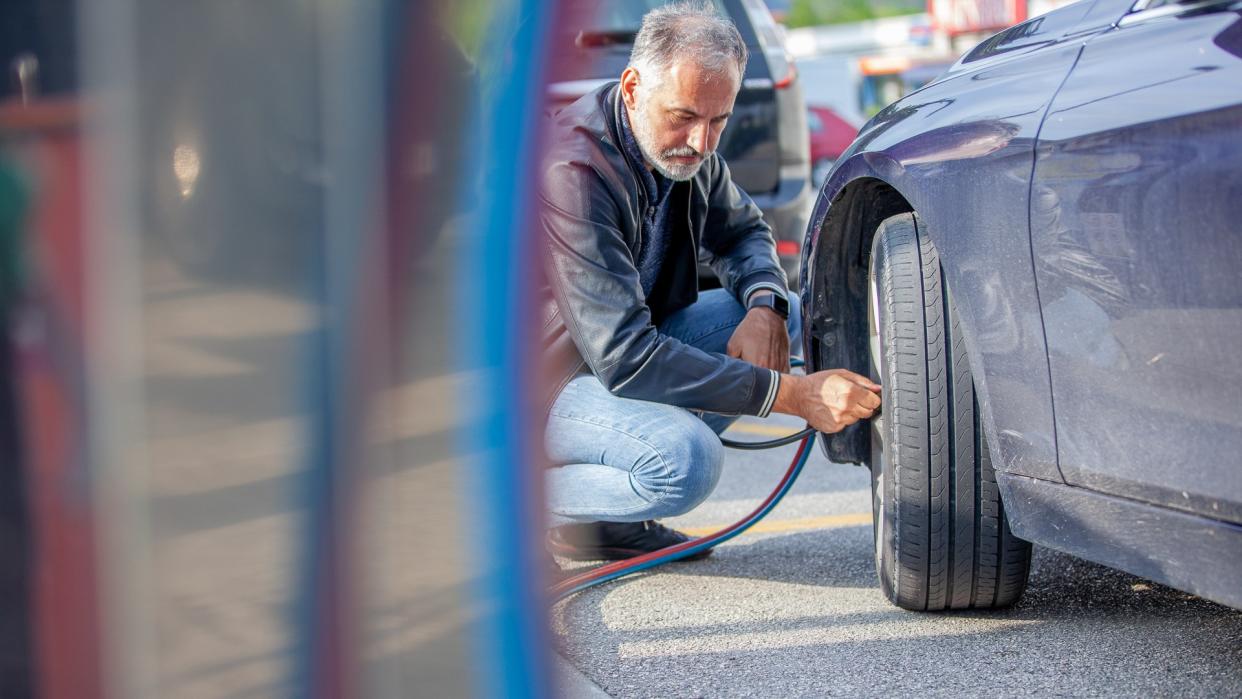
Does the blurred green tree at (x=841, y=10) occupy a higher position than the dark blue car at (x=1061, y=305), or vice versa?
the blurred green tree at (x=841, y=10)

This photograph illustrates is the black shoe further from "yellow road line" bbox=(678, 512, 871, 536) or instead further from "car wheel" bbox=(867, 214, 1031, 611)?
"car wheel" bbox=(867, 214, 1031, 611)

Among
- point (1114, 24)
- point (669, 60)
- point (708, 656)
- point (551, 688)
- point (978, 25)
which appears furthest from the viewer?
point (978, 25)

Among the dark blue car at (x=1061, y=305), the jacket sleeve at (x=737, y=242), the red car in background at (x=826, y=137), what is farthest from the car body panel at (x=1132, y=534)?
the red car in background at (x=826, y=137)

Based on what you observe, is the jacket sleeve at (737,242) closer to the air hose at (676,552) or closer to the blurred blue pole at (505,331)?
the air hose at (676,552)

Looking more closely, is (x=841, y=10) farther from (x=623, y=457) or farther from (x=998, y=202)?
(x=998, y=202)

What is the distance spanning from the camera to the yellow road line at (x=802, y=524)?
10.4ft

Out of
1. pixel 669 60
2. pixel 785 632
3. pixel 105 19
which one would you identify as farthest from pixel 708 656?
pixel 105 19

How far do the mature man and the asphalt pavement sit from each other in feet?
0.78

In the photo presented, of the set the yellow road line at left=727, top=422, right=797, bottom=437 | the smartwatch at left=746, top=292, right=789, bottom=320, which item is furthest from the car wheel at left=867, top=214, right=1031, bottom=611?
the yellow road line at left=727, top=422, right=797, bottom=437

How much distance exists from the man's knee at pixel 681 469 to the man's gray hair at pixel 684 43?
73cm

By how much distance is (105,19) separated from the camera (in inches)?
36.1

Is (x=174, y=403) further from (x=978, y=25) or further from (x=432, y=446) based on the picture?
(x=978, y=25)

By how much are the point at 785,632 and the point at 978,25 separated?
99.6 feet

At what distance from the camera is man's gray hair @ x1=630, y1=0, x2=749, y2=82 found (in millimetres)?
2498
